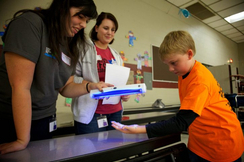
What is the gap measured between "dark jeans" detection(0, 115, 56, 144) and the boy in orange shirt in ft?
1.17

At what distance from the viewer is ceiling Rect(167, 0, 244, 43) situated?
14.0 ft

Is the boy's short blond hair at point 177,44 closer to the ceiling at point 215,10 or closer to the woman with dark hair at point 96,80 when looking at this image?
the woman with dark hair at point 96,80

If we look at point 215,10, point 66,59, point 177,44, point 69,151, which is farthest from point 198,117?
point 215,10

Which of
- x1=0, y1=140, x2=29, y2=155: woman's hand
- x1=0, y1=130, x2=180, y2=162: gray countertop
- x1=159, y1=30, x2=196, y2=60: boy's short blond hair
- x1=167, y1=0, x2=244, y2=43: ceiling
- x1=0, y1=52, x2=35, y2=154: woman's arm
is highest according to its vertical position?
x1=167, y1=0, x2=244, y2=43: ceiling

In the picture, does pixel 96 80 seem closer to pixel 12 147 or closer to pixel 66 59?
pixel 66 59

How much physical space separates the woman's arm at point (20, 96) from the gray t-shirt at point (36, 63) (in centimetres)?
4

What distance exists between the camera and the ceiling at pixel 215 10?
427cm

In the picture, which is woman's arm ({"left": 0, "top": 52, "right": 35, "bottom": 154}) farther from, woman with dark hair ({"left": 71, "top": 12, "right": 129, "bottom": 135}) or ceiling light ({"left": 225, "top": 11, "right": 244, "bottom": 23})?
ceiling light ({"left": 225, "top": 11, "right": 244, "bottom": 23})

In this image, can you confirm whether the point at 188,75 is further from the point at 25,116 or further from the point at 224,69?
the point at 224,69

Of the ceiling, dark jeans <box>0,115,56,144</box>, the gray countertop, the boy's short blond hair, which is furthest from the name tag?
the ceiling

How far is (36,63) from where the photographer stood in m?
0.69

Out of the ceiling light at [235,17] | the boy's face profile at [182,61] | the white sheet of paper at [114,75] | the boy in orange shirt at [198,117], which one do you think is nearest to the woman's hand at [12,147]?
the boy in orange shirt at [198,117]

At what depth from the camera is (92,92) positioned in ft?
2.87

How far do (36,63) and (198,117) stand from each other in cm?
86
